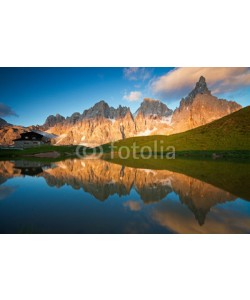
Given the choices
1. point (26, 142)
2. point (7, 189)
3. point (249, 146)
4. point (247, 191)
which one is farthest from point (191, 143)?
point (26, 142)

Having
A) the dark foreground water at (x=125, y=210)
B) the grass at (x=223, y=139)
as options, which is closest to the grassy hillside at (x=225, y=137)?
the grass at (x=223, y=139)

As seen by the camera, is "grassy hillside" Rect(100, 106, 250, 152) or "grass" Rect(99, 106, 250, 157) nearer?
"grass" Rect(99, 106, 250, 157)

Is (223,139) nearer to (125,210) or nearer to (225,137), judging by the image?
(225,137)

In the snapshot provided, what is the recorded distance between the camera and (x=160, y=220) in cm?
775

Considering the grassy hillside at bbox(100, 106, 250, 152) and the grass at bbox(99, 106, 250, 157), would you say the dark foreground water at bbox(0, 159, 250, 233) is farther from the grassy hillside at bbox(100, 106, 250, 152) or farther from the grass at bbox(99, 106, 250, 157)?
the grassy hillside at bbox(100, 106, 250, 152)

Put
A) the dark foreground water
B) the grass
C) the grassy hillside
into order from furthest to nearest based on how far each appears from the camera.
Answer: the grassy hillside < the grass < the dark foreground water

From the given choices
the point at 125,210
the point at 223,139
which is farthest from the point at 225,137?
the point at 125,210

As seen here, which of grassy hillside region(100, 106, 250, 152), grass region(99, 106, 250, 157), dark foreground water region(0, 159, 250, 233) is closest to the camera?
dark foreground water region(0, 159, 250, 233)

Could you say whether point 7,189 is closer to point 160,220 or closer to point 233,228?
point 160,220

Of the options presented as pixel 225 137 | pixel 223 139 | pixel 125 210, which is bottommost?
pixel 125 210

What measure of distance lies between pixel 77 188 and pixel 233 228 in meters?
9.77

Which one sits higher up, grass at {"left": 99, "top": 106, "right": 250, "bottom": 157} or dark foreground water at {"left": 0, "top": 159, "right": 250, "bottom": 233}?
grass at {"left": 99, "top": 106, "right": 250, "bottom": 157}

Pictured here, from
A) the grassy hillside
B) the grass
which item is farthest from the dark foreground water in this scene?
the grassy hillside

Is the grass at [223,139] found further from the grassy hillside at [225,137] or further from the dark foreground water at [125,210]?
the dark foreground water at [125,210]
